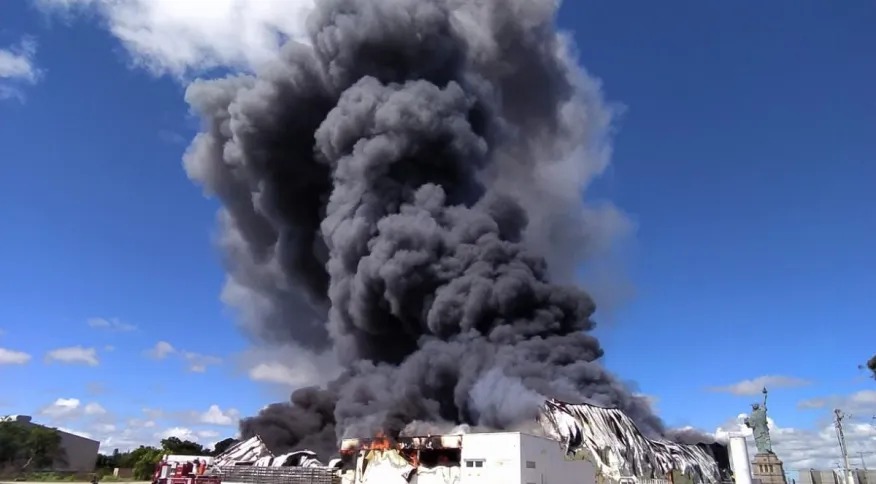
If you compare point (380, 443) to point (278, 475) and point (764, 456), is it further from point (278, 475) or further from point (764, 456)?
point (764, 456)

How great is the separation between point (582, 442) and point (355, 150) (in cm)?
2791

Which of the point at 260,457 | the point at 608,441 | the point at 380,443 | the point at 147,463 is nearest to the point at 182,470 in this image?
the point at 260,457

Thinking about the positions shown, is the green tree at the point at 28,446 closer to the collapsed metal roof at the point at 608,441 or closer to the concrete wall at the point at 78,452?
the concrete wall at the point at 78,452

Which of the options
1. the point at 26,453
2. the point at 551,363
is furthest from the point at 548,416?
the point at 26,453

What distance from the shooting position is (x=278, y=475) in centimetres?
4503

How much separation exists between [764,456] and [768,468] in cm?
120

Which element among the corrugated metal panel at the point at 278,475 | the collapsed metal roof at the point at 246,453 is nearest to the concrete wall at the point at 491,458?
the corrugated metal panel at the point at 278,475

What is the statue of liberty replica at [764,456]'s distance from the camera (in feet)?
162

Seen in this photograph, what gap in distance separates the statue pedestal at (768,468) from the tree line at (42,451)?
63.0 meters

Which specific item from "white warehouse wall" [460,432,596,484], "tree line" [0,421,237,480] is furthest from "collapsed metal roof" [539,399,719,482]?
"tree line" [0,421,237,480]

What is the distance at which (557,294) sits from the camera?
48531mm

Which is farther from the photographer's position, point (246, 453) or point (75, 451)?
point (75, 451)

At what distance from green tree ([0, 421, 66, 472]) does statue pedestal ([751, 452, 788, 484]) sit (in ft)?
277

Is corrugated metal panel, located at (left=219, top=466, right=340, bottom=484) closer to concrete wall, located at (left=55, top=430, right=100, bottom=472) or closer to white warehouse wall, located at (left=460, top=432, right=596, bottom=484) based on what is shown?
white warehouse wall, located at (left=460, top=432, right=596, bottom=484)
